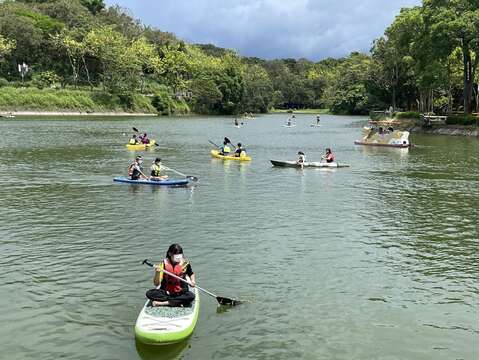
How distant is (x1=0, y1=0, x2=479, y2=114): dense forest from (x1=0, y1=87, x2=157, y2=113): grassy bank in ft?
0.77

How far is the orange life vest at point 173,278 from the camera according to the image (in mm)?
12062

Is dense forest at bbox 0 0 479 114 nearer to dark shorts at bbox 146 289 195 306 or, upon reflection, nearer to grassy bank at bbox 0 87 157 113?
grassy bank at bbox 0 87 157 113

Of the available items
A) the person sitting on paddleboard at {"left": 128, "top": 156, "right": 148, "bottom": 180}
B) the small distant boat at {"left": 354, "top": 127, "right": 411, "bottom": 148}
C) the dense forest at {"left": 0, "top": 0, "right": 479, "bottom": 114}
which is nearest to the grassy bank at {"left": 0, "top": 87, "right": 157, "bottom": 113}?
the dense forest at {"left": 0, "top": 0, "right": 479, "bottom": 114}

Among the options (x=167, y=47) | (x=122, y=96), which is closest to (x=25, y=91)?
(x=122, y=96)

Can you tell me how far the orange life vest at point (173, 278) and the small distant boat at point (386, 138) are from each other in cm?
4574

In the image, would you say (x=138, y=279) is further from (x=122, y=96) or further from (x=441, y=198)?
(x=122, y=96)

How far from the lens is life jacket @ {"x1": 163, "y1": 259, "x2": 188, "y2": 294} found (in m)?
12.1

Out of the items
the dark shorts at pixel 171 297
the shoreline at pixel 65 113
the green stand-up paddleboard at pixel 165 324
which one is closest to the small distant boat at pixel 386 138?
the dark shorts at pixel 171 297

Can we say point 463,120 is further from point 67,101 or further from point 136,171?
point 67,101

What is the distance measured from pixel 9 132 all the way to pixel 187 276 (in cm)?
5779

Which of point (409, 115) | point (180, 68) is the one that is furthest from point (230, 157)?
point (180, 68)

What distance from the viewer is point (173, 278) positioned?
12.1m

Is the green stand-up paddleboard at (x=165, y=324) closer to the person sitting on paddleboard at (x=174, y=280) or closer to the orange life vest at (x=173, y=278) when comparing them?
the person sitting on paddleboard at (x=174, y=280)

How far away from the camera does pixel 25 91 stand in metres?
113
